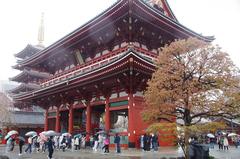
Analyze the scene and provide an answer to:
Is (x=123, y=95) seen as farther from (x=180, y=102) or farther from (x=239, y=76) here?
(x=239, y=76)

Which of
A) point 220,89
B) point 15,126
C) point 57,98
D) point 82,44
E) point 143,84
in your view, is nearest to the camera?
point 220,89

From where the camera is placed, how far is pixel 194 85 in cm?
1510

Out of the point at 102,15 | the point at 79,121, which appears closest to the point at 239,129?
the point at 79,121

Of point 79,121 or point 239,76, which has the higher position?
point 239,76

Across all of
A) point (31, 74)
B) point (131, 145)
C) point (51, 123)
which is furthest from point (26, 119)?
point (131, 145)

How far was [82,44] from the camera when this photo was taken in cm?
2941

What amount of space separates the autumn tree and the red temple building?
532 centimetres

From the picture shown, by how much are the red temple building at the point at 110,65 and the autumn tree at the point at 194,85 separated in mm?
5316

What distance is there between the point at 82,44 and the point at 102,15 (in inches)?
254

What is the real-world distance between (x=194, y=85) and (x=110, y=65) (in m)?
8.47

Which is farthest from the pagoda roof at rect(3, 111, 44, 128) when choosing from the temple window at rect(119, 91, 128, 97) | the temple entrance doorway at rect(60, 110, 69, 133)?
the temple window at rect(119, 91, 128, 97)

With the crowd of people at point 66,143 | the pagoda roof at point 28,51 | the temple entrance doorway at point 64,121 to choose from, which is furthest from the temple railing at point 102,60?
the pagoda roof at point 28,51

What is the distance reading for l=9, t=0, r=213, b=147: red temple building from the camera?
878 inches

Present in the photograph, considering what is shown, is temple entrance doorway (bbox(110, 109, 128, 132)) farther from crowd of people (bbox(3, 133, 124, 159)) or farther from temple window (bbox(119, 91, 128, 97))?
temple window (bbox(119, 91, 128, 97))
